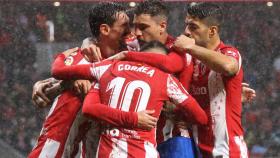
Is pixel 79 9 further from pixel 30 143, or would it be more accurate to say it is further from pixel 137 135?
pixel 137 135

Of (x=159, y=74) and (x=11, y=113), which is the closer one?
(x=159, y=74)

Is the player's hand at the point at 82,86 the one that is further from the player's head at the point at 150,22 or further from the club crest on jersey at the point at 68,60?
the player's head at the point at 150,22

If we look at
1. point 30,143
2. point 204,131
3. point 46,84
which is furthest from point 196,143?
point 30,143

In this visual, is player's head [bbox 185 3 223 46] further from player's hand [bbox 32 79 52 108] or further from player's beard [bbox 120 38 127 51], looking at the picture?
player's hand [bbox 32 79 52 108]

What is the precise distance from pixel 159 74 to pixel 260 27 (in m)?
3.42

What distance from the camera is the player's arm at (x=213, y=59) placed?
145 inches

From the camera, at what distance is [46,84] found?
4164 mm

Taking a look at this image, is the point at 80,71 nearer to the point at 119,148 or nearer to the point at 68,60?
the point at 68,60

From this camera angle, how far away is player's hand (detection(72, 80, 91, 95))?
152 inches

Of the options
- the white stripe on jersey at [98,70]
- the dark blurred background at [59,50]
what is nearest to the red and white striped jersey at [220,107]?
the white stripe on jersey at [98,70]

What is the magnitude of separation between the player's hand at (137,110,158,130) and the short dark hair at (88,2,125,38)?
638 millimetres

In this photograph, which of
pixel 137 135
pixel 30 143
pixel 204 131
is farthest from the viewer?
pixel 30 143

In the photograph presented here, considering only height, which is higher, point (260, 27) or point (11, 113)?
point (260, 27)

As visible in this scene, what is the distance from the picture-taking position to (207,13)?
3957 mm
